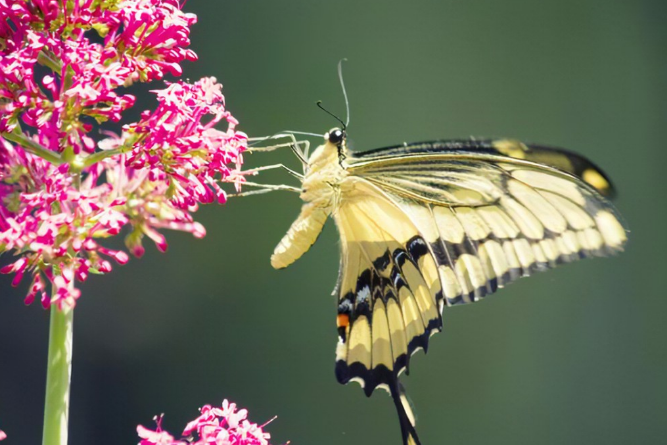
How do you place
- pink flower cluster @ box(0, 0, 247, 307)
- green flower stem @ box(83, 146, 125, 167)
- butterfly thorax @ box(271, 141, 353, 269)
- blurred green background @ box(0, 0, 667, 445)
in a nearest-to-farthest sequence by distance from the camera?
pink flower cluster @ box(0, 0, 247, 307) → green flower stem @ box(83, 146, 125, 167) → butterfly thorax @ box(271, 141, 353, 269) → blurred green background @ box(0, 0, 667, 445)

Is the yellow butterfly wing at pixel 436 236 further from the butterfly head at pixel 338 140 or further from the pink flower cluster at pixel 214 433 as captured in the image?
the pink flower cluster at pixel 214 433

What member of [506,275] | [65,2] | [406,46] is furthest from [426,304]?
[406,46]

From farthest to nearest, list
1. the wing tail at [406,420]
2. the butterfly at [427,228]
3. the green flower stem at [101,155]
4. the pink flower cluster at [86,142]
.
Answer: the butterfly at [427,228]
the wing tail at [406,420]
the green flower stem at [101,155]
the pink flower cluster at [86,142]

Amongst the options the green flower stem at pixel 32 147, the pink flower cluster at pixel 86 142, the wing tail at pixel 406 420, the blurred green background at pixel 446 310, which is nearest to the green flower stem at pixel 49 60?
the pink flower cluster at pixel 86 142

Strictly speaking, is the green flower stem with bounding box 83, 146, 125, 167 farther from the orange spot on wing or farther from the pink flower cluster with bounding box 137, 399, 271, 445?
the orange spot on wing

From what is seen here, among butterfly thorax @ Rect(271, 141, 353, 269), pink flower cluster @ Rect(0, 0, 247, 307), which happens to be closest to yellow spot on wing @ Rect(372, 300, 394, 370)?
butterfly thorax @ Rect(271, 141, 353, 269)

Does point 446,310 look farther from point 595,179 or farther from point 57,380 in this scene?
point 57,380

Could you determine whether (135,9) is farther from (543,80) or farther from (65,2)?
(543,80)
